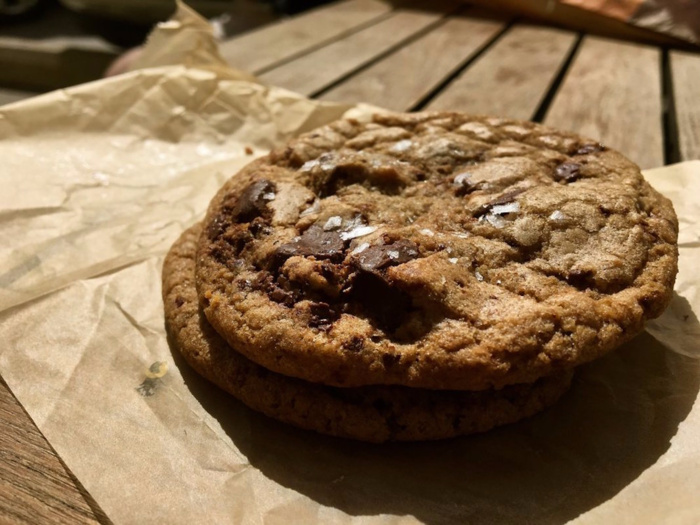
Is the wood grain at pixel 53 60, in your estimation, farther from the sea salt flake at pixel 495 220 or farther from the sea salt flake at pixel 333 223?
the sea salt flake at pixel 495 220

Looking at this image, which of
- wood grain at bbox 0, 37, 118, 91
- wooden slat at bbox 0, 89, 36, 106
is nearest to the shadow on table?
wood grain at bbox 0, 37, 118, 91

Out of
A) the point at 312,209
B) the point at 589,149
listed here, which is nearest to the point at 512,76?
the point at 589,149

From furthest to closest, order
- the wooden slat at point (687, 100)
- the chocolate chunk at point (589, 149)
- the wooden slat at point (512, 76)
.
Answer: the wooden slat at point (512, 76) < the wooden slat at point (687, 100) < the chocolate chunk at point (589, 149)

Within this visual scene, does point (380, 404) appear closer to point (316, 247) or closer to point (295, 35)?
point (316, 247)

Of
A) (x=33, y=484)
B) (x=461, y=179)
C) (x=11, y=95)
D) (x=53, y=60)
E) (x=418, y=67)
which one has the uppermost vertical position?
(x=461, y=179)

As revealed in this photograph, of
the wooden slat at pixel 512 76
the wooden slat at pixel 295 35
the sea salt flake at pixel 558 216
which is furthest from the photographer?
the wooden slat at pixel 295 35

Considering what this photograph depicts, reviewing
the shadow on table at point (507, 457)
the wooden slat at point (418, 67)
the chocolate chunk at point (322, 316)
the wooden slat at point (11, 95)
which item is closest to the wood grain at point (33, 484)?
the shadow on table at point (507, 457)
